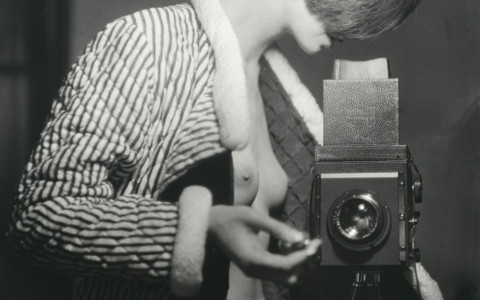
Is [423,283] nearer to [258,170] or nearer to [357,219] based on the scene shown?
[357,219]

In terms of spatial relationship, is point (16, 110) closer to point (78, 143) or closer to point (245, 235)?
point (78, 143)

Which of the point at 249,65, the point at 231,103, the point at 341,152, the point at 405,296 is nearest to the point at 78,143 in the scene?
the point at 231,103

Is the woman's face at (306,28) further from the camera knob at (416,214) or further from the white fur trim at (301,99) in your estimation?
the camera knob at (416,214)

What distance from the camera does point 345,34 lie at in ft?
5.25

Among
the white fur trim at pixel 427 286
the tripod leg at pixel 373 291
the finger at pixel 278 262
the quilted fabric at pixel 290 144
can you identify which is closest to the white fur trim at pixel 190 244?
the finger at pixel 278 262

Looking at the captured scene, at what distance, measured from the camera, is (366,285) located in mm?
1558

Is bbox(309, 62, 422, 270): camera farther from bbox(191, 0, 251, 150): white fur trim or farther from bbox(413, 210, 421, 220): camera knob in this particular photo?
bbox(191, 0, 251, 150): white fur trim

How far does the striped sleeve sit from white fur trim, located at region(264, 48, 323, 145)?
0.31m

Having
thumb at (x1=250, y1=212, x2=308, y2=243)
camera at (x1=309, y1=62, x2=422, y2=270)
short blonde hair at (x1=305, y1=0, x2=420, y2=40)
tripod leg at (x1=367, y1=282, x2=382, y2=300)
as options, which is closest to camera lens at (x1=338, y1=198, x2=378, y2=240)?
camera at (x1=309, y1=62, x2=422, y2=270)

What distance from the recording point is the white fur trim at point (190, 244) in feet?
4.30

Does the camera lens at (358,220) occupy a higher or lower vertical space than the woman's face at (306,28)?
lower

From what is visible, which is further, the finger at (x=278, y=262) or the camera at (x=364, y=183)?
the camera at (x=364, y=183)

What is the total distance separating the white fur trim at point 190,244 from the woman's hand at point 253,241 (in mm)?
22

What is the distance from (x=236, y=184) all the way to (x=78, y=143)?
12.4 inches
